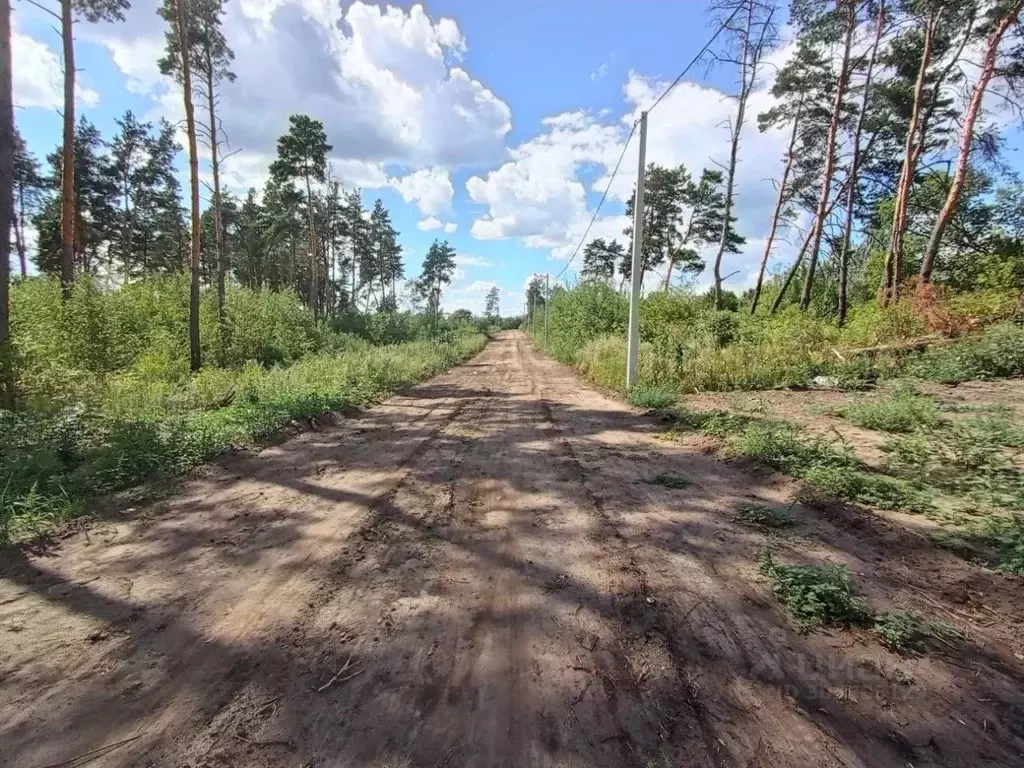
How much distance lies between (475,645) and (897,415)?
6691 mm

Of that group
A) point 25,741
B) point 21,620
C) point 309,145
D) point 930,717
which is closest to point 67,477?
point 21,620

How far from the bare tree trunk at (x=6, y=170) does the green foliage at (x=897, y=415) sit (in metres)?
11.6

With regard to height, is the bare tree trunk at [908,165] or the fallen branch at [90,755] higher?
the bare tree trunk at [908,165]

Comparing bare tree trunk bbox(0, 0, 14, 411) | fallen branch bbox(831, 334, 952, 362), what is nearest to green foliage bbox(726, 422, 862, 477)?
fallen branch bbox(831, 334, 952, 362)

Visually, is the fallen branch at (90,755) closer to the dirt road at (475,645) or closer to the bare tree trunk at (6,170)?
the dirt road at (475,645)

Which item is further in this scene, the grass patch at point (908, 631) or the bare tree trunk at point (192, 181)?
the bare tree trunk at point (192, 181)

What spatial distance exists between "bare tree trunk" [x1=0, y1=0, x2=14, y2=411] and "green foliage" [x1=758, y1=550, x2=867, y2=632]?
9135 millimetres

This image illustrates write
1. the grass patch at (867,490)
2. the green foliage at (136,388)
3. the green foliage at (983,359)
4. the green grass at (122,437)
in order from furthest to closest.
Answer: the green foliage at (983,359), the green foliage at (136,388), the green grass at (122,437), the grass patch at (867,490)

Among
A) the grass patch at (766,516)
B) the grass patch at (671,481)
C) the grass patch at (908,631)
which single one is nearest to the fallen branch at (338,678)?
the grass patch at (908,631)

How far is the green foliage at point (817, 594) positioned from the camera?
262cm

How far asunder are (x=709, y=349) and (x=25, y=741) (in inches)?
489

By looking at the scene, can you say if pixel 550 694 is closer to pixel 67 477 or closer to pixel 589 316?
pixel 67 477

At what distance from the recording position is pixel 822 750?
183 centimetres

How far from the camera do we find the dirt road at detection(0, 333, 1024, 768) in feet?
6.16
